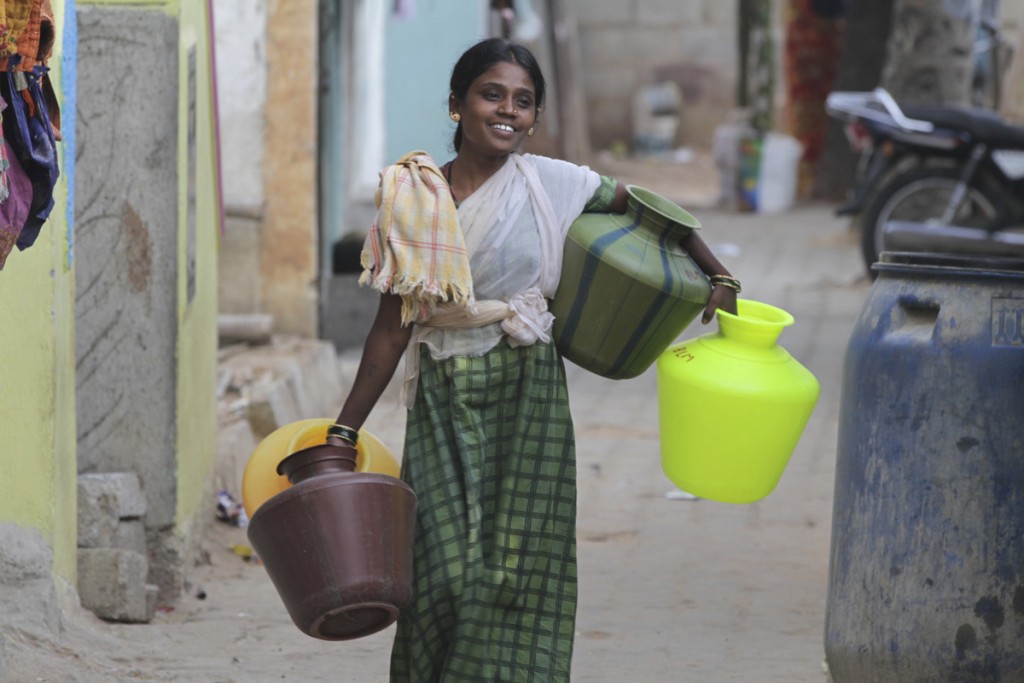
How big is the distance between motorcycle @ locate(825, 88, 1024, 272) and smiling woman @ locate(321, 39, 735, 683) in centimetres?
641

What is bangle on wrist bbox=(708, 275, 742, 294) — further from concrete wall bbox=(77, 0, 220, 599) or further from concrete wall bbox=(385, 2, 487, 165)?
concrete wall bbox=(385, 2, 487, 165)

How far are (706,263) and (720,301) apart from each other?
85 millimetres

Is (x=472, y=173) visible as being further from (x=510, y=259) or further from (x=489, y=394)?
(x=489, y=394)

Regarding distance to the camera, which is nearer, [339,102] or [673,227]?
[673,227]

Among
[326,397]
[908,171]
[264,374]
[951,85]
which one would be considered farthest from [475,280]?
[951,85]

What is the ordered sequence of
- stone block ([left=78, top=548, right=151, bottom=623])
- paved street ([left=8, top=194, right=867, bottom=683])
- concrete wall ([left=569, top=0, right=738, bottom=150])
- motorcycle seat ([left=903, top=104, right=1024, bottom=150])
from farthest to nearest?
concrete wall ([left=569, top=0, right=738, bottom=150]) < motorcycle seat ([left=903, top=104, right=1024, bottom=150]) < stone block ([left=78, top=548, right=151, bottom=623]) < paved street ([left=8, top=194, right=867, bottom=683])

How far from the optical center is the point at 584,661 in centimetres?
416

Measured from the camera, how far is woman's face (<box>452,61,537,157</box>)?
124 inches

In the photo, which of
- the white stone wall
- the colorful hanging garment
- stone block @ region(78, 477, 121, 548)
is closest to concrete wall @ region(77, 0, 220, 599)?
stone block @ region(78, 477, 121, 548)

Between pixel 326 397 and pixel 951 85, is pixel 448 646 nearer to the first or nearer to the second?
pixel 326 397

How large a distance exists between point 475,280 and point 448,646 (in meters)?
0.72

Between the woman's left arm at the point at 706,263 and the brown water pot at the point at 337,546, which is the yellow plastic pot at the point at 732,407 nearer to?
the woman's left arm at the point at 706,263

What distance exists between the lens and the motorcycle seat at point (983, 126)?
9.36m

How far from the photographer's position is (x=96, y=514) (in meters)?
4.53
